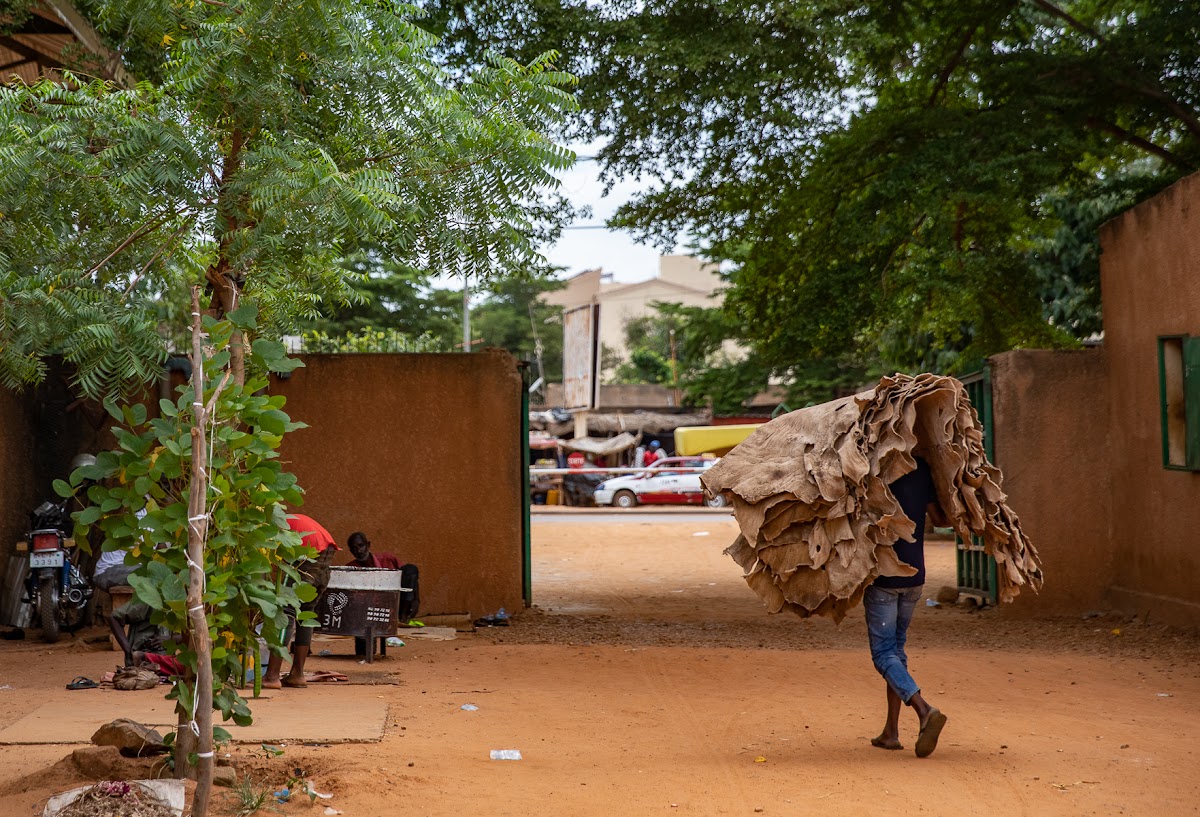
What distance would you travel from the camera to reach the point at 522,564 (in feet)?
41.1

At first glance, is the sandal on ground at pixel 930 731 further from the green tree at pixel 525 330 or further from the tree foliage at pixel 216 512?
the green tree at pixel 525 330

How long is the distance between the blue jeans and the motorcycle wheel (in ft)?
24.5

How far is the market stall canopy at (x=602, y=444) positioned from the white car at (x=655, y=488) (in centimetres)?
675

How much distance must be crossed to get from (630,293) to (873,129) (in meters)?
60.0

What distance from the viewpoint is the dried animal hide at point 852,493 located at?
6.14 meters

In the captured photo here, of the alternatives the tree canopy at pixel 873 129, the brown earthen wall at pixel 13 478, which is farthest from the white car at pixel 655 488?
the brown earthen wall at pixel 13 478

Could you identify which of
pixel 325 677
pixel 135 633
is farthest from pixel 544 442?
pixel 325 677

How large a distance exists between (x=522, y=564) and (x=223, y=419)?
25.4ft

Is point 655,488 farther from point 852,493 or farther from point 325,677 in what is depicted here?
point 852,493

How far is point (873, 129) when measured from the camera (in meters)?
13.8

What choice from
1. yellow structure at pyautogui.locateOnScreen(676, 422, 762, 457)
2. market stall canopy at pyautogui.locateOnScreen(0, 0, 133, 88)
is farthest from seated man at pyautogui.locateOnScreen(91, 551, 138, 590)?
yellow structure at pyautogui.locateOnScreen(676, 422, 762, 457)

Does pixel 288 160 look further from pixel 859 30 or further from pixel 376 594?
pixel 859 30

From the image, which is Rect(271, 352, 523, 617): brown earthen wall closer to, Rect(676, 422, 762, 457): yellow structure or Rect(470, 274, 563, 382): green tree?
Rect(676, 422, 762, 457): yellow structure

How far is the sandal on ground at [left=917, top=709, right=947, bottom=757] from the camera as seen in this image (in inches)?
244
